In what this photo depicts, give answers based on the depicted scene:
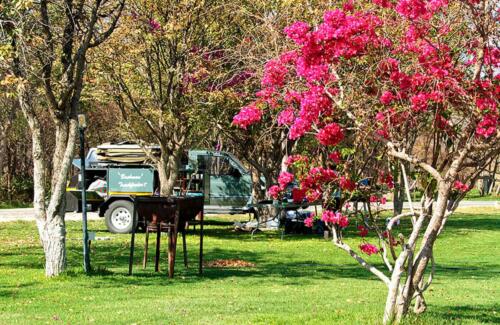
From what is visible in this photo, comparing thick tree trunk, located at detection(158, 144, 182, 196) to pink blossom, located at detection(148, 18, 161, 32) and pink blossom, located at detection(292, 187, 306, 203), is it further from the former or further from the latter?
pink blossom, located at detection(292, 187, 306, 203)

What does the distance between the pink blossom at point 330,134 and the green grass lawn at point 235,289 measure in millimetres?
2092

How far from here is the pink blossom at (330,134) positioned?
354 inches

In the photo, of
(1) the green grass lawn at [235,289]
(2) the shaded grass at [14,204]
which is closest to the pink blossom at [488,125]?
(1) the green grass lawn at [235,289]

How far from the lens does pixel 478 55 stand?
856 cm

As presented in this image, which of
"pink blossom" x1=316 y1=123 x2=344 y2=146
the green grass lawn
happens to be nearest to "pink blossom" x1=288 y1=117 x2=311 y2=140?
"pink blossom" x1=316 y1=123 x2=344 y2=146

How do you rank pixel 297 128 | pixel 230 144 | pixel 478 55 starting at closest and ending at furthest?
pixel 478 55
pixel 297 128
pixel 230 144

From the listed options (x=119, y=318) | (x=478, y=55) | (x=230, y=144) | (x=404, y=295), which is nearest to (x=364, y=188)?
(x=404, y=295)

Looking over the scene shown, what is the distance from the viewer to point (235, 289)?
44.7 feet

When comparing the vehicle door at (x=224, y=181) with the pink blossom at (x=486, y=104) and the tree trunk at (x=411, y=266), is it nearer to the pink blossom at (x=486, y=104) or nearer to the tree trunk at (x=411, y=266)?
the tree trunk at (x=411, y=266)

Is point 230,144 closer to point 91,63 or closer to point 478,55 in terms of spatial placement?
point 91,63

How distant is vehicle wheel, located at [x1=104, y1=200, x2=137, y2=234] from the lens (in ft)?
88.0

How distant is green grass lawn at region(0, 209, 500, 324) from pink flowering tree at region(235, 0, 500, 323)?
1183 mm

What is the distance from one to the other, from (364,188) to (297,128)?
124cm

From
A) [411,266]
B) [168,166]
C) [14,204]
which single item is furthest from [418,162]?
[14,204]
